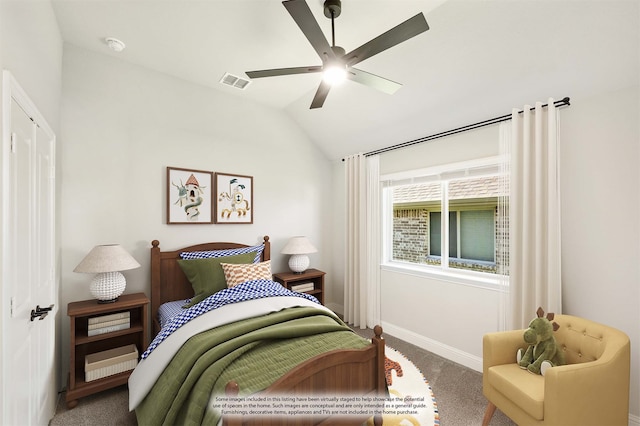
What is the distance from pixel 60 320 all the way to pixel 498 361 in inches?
134

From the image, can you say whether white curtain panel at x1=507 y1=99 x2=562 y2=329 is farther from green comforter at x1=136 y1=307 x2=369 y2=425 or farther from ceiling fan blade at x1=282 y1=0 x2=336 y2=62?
ceiling fan blade at x1=282 y1=0 x2=336 y2=62

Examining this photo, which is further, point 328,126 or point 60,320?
point 328,126

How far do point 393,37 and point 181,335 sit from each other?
2267 mm

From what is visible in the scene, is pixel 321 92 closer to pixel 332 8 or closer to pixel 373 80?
pixel 373 80

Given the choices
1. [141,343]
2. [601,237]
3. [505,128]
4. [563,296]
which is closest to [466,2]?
[505,128]

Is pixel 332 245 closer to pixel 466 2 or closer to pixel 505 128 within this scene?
pixel 505 128

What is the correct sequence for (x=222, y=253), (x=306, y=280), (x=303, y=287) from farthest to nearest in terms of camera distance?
(x=306, y=280), (x=303, y=287), (x=222, y=253)

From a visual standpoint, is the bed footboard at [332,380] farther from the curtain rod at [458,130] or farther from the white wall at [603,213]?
the curtain rod at [458,130]

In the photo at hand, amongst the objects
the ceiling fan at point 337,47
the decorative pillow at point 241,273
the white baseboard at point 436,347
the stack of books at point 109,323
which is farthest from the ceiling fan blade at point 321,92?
the white baseboard at point 436,347

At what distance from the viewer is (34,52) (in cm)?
155

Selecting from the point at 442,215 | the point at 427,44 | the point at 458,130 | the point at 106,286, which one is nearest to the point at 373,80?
the point at 427,44

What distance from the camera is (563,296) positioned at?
7.25ft

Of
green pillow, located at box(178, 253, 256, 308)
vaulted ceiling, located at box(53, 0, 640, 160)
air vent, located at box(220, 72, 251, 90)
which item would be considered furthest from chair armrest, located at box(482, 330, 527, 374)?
air vent, located at box(220, 72, 251, 90)

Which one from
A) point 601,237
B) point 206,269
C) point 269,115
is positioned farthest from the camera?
point 269,115
